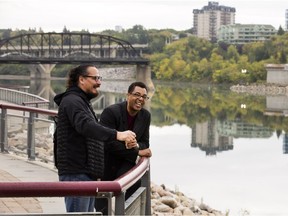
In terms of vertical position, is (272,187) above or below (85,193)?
below

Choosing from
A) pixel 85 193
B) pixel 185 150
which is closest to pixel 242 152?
pixel 185 150

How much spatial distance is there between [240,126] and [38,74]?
266 ft

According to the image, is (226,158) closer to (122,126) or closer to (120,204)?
(122,126)

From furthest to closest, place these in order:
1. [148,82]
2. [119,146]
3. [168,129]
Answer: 1. [148,82]
2. [168,129]
3. [119,146]

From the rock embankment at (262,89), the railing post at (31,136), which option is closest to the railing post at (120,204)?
the railing post at (31,136)

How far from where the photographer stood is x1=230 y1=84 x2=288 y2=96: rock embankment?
117738mm

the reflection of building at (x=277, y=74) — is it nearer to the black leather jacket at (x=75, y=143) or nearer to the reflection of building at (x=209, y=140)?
the reflection of building at (x=209, y=140)

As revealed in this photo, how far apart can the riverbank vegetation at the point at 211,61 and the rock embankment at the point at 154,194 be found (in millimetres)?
113815

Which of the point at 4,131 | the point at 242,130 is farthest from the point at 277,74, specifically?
the point at 4,131

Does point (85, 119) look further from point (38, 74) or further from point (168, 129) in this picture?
point (38, 74)

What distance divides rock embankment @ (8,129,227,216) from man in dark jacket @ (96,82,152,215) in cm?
480

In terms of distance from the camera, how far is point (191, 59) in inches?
5787

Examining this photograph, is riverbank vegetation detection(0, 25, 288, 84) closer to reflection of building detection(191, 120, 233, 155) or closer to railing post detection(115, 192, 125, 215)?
reflection of building detection(191, 120, 233, 155)

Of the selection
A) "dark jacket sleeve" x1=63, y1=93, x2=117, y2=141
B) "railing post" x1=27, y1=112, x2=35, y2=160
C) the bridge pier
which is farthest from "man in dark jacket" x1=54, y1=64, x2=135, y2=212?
the bridge pier
